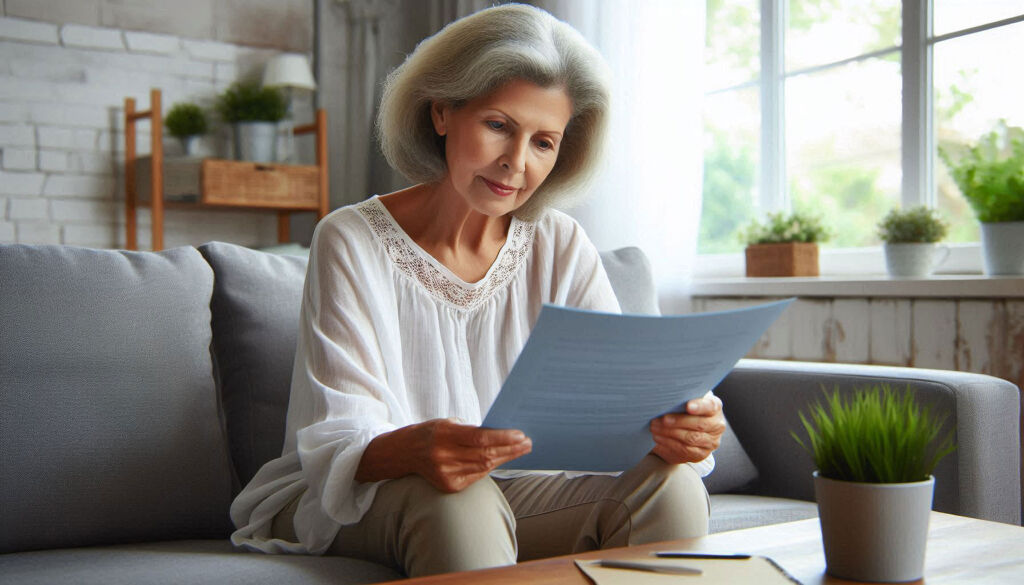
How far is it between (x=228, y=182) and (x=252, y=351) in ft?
8.36

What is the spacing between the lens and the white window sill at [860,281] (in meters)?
1.92

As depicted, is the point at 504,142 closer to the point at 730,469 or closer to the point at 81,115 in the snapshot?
the point at 730,469

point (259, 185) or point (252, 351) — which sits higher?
point (259, 185)

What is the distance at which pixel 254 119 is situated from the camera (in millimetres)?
4055

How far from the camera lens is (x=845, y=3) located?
2559 mm

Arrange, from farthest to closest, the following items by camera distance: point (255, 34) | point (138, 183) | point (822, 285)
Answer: point (255, 34)
point (138, 183)
point (822, 285)

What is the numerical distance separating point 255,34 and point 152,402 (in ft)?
11.4

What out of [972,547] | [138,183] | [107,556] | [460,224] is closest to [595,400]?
[972,547]

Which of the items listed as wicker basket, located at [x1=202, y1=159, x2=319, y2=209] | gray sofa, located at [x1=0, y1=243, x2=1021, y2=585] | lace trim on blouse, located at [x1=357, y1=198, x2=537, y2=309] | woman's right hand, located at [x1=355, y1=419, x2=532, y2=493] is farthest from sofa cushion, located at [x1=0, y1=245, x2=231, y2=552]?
wicker basket, located at [x1=202, y1=159, x2=319, y2=209]

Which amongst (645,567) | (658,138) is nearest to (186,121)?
(658,138)

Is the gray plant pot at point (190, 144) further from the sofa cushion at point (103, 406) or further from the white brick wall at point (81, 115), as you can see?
the sofa cushion at point (103, 406)

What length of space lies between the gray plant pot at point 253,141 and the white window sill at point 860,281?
82.6 inches

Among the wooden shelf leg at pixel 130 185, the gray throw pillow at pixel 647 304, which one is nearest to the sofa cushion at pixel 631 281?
the gray throw pillow at pixel 647 304

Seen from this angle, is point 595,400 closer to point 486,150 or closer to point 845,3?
point 486,150
